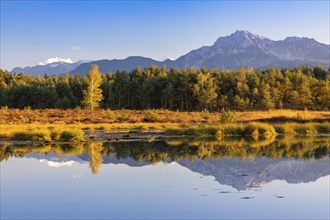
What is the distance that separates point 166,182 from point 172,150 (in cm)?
951

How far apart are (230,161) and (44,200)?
991cm

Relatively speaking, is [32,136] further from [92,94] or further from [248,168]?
[92,94]

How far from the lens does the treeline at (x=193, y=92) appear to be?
86125 millimetres

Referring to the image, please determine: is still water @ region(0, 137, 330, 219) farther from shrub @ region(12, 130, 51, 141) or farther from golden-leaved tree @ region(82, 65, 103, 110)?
golden-leaved tree @ region(82, 65, 103, 110)

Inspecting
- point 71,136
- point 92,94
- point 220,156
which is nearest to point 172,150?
point 220,156

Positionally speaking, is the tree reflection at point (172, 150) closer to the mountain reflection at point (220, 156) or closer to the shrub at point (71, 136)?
the mountain reflection at point (220, 156)

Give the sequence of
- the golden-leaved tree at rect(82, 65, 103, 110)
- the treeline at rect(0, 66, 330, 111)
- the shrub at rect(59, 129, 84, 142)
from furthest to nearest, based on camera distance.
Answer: the treeline at rect(0, 66, 330, 111) → the golden-leaved tree at rect(82, 65, 103, 110) → the shrub at rect(59, 129, 84, 142)

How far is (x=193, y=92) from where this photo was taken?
88.6 meters

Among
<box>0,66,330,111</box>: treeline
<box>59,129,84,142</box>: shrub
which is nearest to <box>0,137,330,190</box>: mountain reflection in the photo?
<box>59,129,84,142</box>: shrub

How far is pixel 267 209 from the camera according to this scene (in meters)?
10.9

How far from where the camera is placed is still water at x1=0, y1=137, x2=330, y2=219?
10.9m

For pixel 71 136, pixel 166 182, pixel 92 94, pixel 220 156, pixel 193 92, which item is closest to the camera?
pixel 166 182

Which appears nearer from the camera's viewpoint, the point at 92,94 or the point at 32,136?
the point at 32,136

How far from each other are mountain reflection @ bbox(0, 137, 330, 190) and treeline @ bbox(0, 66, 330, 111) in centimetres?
5781
